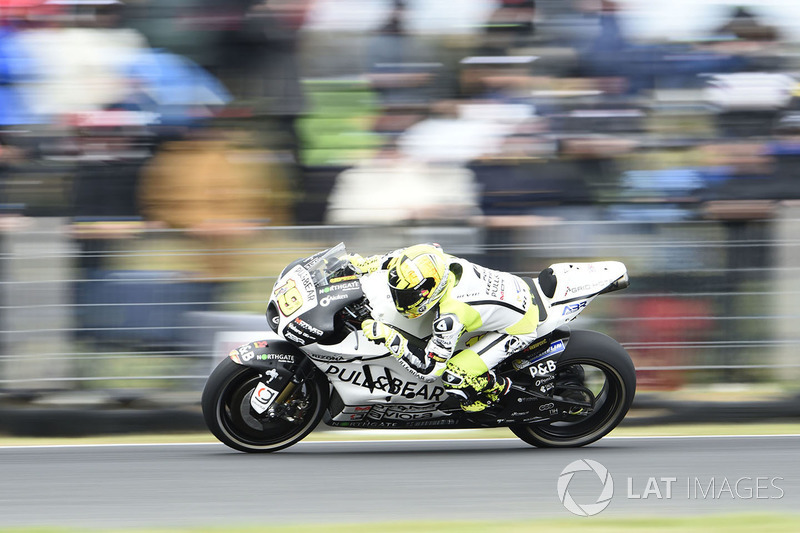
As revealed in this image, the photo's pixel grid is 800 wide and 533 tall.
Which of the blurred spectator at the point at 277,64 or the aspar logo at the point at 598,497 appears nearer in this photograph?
the aspar logo at the point at 598,497

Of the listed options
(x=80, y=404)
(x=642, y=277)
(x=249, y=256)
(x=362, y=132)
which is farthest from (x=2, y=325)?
(x=642, y=277)

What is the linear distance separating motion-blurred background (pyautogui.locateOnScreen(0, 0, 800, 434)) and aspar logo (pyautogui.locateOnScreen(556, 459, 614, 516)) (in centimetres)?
158

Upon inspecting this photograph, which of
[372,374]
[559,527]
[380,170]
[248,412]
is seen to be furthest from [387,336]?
[380,170]

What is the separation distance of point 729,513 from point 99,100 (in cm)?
516

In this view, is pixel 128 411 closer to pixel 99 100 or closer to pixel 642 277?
pixel 99 100

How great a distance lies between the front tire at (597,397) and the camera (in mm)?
6191

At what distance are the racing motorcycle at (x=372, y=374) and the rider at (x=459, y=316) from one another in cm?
9

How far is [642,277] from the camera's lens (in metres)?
7.29

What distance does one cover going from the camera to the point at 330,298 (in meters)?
5.95

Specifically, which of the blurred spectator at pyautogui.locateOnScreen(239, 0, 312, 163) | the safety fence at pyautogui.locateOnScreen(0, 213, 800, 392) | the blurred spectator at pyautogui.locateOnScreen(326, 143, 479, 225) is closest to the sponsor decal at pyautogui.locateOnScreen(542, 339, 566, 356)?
the safety fence at pyautogui.locateOnScreen(0, 213, 800, 392)

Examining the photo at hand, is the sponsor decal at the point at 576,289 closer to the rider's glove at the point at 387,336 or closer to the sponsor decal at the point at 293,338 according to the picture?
the rider's glove at the point at 387,336

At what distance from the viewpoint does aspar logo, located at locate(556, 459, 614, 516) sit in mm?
5004

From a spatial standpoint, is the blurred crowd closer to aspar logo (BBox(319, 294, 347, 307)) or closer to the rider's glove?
aspar logo (BBox(319, 294, 347, 307))

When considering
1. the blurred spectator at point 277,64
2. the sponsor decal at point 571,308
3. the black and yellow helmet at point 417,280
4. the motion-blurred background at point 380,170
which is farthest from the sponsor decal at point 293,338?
the blurred spectator at point 277,64
